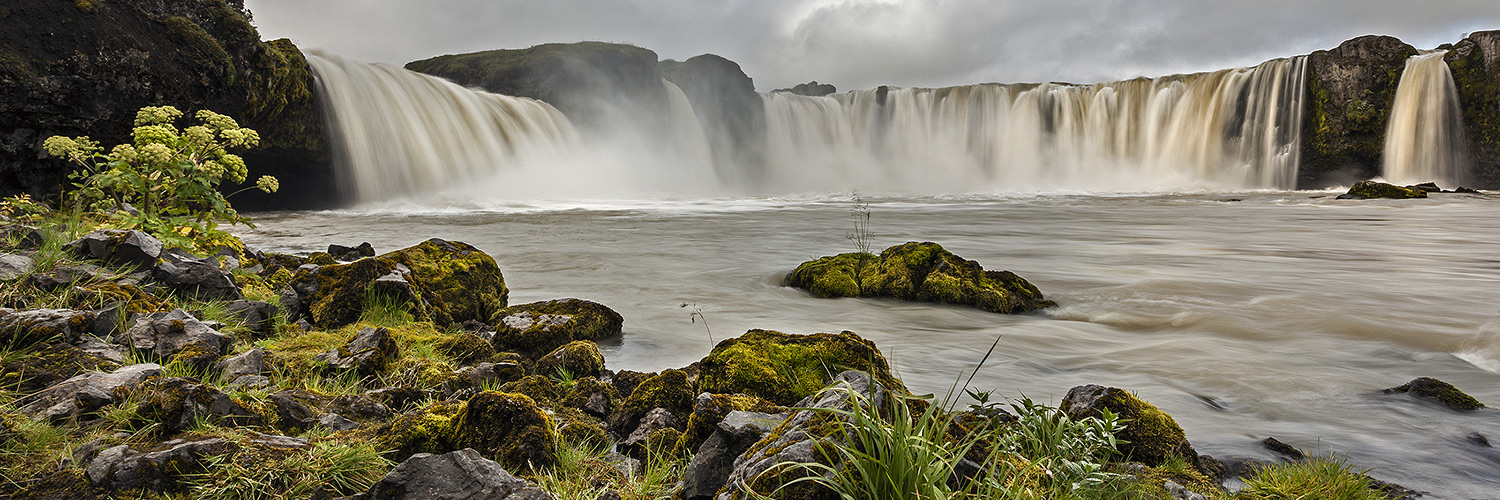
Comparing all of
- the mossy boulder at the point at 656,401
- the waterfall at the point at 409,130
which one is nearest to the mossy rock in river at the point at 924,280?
the mossy boulder at the point at 656,401

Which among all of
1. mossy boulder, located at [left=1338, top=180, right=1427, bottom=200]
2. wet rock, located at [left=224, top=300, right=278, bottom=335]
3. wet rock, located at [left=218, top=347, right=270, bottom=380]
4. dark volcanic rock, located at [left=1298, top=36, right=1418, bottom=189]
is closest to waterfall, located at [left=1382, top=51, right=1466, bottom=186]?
dark volcanic rock, located at [left=1298, top=36, right=1418, bottom=189]

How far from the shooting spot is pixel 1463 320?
472cm

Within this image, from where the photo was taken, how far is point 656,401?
2598 mm

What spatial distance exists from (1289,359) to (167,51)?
13.4 metres

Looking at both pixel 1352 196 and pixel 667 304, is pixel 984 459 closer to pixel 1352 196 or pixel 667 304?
pixel 667 304

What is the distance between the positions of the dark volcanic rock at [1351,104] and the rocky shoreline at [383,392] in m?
31.8

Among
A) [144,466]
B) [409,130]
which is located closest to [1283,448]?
[144,466]

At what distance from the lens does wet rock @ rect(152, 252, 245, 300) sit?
3750mm

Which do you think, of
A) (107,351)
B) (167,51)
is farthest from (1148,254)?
(167,51)

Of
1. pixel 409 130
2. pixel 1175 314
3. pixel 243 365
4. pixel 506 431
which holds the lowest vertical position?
pixel 1175 314

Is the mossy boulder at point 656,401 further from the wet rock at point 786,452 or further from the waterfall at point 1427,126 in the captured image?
the waterfall at point 1427,126

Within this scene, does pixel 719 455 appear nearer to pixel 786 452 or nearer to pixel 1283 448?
pixel 786 452

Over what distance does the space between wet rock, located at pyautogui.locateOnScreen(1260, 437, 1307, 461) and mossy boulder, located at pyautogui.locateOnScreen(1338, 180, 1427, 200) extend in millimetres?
24150

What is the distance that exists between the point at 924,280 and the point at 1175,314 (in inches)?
70.2
